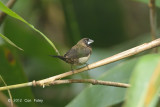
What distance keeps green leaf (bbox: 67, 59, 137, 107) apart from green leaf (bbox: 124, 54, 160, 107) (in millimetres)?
986

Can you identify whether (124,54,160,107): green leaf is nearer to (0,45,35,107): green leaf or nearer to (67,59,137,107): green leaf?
(67,59,137,107): green leaf

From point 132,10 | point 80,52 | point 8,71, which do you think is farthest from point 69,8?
point 132,10

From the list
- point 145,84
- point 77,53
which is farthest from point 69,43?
point 145,84

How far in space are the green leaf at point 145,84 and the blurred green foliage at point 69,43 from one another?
2.75 feet

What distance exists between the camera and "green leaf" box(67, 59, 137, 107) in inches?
75.0

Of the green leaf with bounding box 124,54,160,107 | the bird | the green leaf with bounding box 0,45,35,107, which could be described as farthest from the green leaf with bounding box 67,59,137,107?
the green leaf with bounding box 124,54,160,107

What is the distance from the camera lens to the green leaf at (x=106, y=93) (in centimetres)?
190

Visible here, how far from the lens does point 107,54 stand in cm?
347

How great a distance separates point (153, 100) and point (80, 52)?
1.39 m

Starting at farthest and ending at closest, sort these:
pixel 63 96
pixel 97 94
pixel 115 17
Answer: pixel 115 17, pixel 63 96, pixel 97 94

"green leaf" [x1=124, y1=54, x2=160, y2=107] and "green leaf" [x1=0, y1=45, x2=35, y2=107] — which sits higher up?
"green leaf" [x1=0, y1=45, x2=35, y2=107]

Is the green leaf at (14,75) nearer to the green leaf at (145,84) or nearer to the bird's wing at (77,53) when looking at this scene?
the bird's wing at (77,53)

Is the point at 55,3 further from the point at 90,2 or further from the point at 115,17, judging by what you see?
the point at 115,17

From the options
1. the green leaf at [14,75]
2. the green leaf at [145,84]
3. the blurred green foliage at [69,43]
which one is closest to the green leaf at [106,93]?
the blurred green foliage at [69,43]
